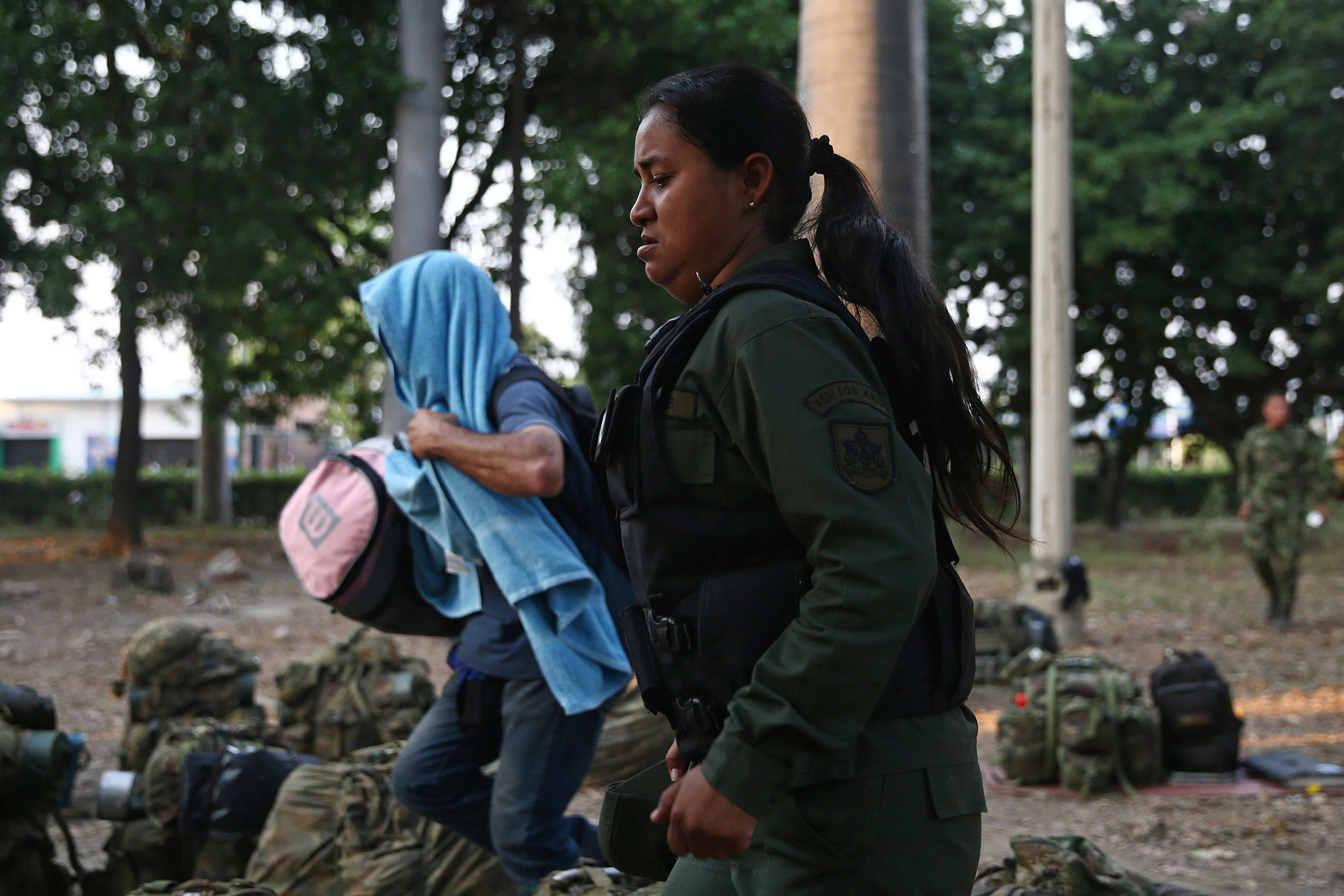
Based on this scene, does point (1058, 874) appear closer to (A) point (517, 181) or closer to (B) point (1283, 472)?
(B) point (1283, 472)

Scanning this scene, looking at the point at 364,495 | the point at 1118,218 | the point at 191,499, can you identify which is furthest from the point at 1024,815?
the point at 191,499

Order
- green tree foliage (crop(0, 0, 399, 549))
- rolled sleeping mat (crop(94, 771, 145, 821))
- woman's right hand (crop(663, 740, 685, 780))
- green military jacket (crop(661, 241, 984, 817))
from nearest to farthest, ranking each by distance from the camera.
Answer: green military jacket (crop(661, 241, 984, 817))
woman's right hand (crop(663, 740, 685, 780))
rolled sleeping mat (crop(94, 771, 145, 821))
green tree foliage (crop(0, 0, 399, 549))

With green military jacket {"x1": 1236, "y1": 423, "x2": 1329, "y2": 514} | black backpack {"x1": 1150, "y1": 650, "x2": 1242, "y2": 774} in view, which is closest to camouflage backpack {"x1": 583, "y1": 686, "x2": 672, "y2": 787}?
black backpack {"x1": 1150, "y1": 650, "x2": 1242, "y2": 774}

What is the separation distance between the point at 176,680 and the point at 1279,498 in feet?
31.1

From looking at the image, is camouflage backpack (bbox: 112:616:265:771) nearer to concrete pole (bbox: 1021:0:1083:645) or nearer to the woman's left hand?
the woman's left hand

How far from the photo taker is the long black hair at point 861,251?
5.59ft

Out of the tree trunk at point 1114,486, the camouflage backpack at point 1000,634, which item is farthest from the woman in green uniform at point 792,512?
the tree trunk at point 1114,486

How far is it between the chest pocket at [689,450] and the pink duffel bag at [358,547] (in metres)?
1.68

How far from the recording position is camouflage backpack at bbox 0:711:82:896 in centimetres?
369

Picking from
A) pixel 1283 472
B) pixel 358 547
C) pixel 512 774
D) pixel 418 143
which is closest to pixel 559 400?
pixel 358 547

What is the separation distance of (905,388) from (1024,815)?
424 centimetres

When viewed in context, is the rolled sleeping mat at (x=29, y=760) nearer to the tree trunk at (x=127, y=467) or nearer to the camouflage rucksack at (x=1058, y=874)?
the camouflage rucksack at (x=1058, y=874)

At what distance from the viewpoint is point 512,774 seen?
287 centimetres

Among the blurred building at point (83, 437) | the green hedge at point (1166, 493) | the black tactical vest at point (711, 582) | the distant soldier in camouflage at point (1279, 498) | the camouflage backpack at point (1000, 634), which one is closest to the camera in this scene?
the black tactical vest at point (711, 582)
